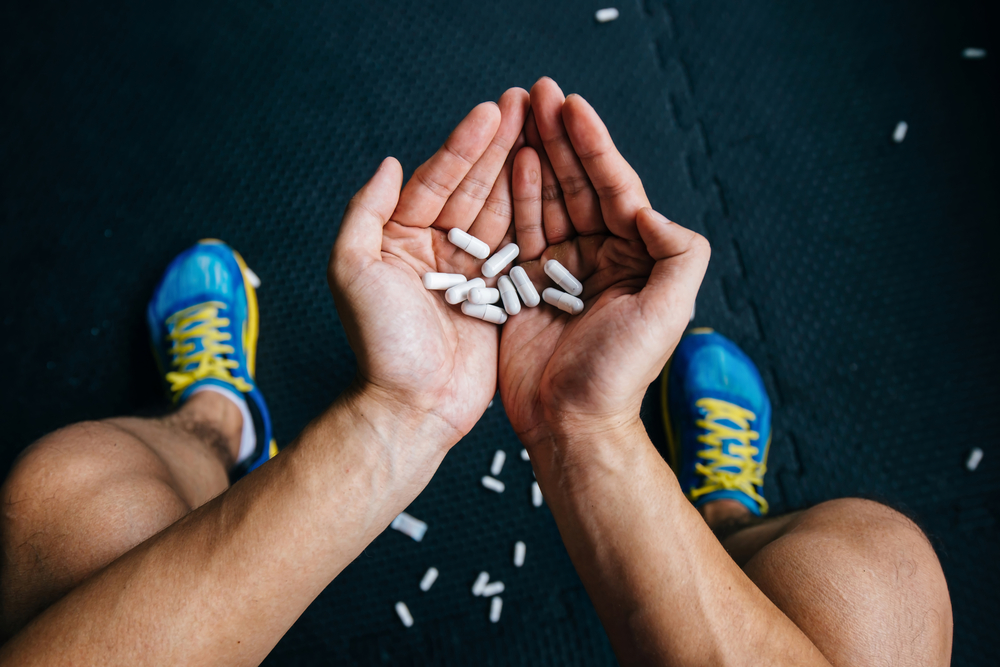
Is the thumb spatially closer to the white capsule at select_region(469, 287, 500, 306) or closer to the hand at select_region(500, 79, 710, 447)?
the hand at select_region(500, 79, 710, 447)

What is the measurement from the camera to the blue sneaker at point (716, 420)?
1811 mm

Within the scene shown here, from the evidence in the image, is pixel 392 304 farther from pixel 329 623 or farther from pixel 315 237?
pixel 329 623

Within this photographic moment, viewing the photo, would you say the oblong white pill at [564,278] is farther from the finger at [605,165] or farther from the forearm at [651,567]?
the forearm at [651,567]

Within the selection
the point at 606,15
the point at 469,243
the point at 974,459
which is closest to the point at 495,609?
the point at 469,243

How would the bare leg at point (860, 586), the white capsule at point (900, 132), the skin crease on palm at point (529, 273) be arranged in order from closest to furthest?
the skin crease on palm at point (529, 273)
the bare leg at point (860, 586)
the white capsule at point (900, 132)

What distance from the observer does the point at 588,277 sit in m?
1.34

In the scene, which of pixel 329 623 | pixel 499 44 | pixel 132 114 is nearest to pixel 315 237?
pixel 132 114

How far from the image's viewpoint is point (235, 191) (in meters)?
2.05

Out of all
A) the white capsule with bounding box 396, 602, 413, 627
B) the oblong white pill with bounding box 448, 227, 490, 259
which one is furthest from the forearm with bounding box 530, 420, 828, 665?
the white capsule with bounding box 396, 602, 413, 627

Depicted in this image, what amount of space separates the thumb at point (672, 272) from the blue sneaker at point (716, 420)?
2.75 feet

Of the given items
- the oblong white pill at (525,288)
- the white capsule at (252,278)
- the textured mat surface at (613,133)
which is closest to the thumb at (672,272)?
the oblong white pill at (525,288)

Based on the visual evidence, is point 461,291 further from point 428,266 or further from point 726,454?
point 726,454

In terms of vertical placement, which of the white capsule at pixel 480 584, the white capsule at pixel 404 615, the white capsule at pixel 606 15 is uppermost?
the white capsule at pixel 606 15

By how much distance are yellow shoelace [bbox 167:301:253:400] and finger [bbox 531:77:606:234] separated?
125cm
